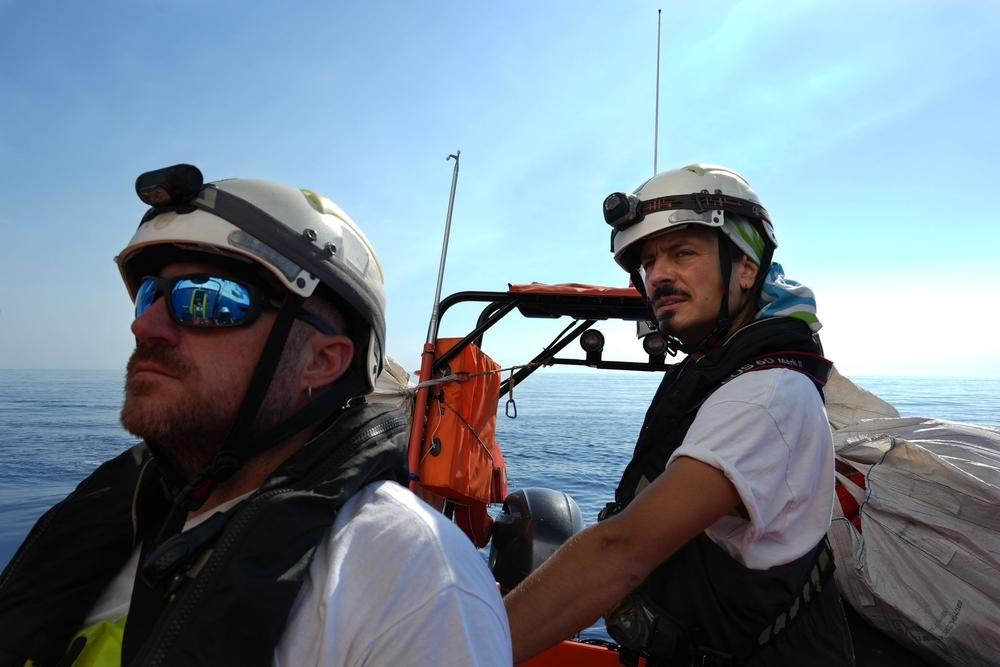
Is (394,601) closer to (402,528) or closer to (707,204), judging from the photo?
(402,528)

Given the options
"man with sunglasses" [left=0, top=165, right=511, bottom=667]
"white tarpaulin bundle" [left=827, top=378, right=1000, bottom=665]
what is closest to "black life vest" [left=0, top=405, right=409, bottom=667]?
"man with sunglasses" [left=0, top=165, right=511, bottom=667]

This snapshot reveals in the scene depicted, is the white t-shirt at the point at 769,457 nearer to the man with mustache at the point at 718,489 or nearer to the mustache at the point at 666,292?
the man with mustache at the point at 718,489

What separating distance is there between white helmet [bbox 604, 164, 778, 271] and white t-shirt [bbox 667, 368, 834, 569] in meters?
0.73

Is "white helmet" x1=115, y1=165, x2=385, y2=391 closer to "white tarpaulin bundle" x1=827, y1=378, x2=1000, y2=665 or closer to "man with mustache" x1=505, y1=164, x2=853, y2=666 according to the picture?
"man with mustache" x1=505, y1=164, x2=853, y2=666

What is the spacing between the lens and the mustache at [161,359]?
1283 millimetres

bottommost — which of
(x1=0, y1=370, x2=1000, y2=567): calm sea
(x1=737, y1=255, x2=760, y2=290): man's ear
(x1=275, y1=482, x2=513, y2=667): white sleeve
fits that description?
(x1=0, y1=370, x2=1000, y2=567): calm sea

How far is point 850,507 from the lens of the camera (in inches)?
112

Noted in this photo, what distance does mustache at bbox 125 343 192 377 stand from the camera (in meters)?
1.28

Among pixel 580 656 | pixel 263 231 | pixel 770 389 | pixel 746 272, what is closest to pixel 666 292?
pixel 746 272

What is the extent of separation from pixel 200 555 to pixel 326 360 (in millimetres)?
557

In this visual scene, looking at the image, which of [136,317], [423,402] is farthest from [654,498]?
[423,402]

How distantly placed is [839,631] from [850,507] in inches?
52.5

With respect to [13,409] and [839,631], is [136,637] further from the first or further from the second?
[13,409]

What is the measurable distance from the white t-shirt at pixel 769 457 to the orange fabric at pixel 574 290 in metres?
2.68
